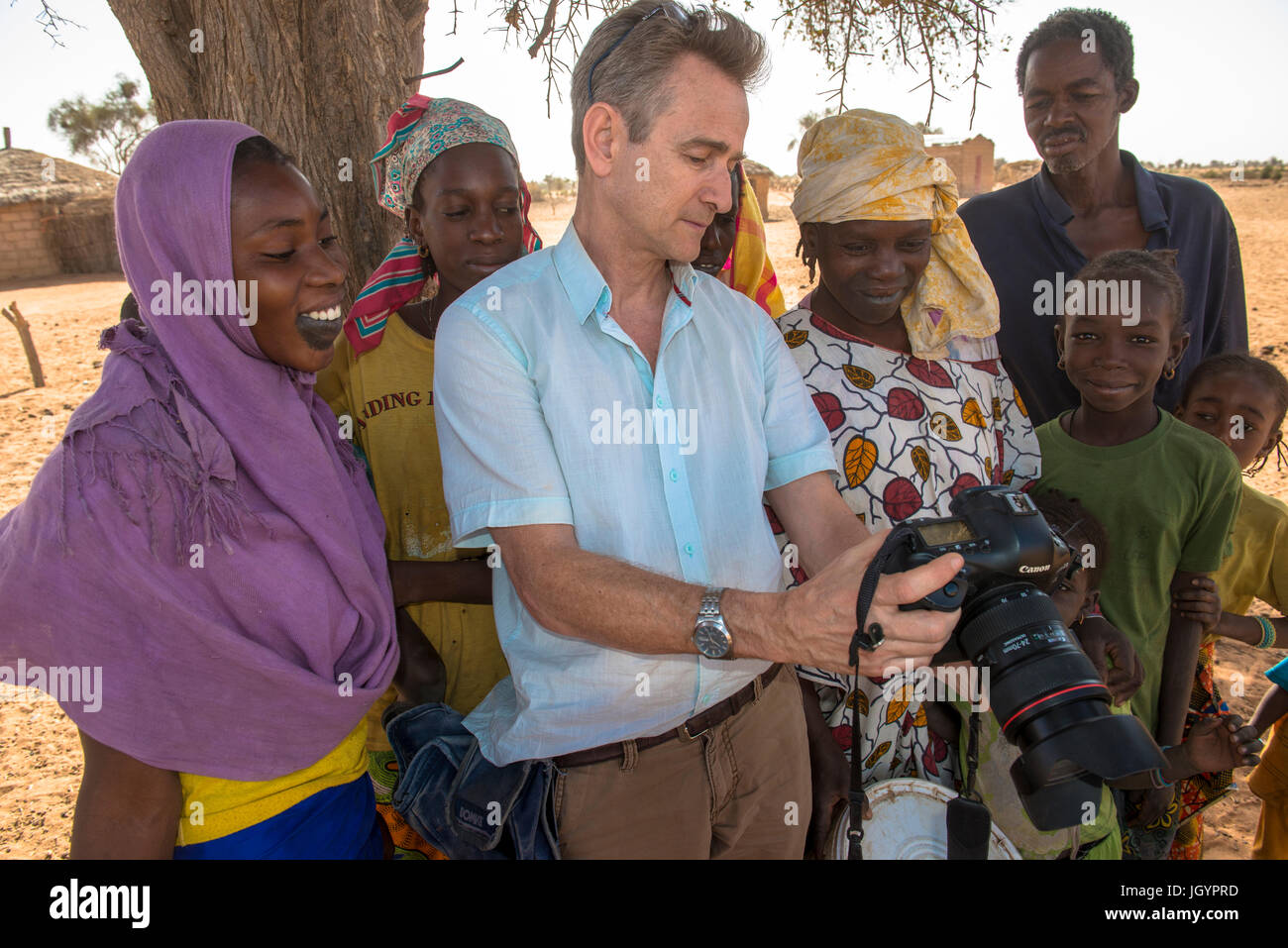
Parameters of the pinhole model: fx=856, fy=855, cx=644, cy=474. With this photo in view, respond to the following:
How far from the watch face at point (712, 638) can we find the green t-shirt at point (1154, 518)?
1.55 meters

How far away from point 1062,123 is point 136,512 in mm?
3175

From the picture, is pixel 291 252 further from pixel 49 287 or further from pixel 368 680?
pixel 49 287

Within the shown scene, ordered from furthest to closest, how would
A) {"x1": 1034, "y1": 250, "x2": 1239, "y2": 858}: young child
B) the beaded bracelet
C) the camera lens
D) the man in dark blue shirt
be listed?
the man in dark blue shirt
the beaded bracelet
{"x1": 1034, "y1": 250, "x2": 1239, "y2": 858}: young child
the camera lens

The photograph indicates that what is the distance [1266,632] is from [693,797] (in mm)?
2135

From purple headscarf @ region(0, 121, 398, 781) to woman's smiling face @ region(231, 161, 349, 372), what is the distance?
0.04 metres

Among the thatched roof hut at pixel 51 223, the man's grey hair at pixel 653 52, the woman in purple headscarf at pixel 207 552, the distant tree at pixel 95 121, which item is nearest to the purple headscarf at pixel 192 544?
the woman in purple headscarf at pixel 207 552

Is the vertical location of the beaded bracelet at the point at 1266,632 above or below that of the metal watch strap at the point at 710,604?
below

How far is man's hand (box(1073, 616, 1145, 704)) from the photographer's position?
2252 millimetres

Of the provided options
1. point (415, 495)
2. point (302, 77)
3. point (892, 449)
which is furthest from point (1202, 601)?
point (302, 77)

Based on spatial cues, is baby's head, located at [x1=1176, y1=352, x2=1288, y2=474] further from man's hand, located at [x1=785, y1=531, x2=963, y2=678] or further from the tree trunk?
the tree trunk

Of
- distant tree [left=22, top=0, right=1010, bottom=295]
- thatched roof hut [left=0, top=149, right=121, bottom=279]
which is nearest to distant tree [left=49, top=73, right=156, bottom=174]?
thatched roof hut [left=0, top=149, right=121, bottom=279]

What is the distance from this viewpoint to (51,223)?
20.7 meters

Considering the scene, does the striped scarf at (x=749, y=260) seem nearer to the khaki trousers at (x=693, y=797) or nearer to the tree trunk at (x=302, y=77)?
the tree trunk at (x=302, y=77)

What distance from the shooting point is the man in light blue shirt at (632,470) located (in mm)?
1573
